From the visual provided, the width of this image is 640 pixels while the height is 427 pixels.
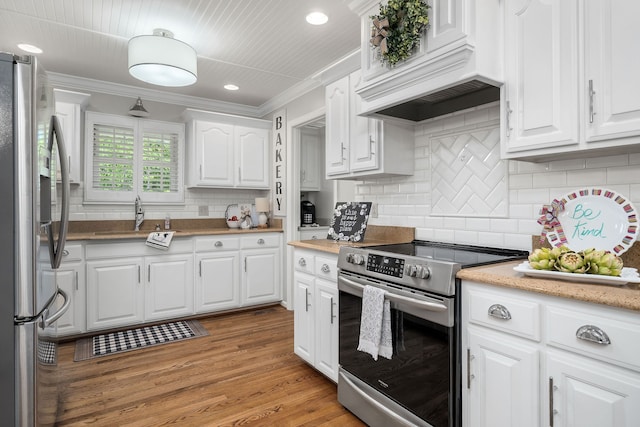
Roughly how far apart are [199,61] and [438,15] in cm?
234

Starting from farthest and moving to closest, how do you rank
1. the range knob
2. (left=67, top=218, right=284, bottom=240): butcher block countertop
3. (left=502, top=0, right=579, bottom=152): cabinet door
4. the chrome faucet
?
1. the chrome faucet
2. (left=67, top=218, right=284, bottom=240): butcher block countertop
3. the range knob
4. (left=502, top=0, right=579, bottom=152): cabinet door

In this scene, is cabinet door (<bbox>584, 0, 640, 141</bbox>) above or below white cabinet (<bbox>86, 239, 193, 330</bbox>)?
above

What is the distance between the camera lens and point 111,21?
103 inches

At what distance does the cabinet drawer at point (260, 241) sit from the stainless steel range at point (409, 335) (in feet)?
7.04

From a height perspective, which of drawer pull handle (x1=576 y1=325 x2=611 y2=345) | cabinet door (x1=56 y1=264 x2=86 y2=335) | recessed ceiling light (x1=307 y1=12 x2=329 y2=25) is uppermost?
recessed ceiling light (x1=307 y1=12 x2=329 y2=25)

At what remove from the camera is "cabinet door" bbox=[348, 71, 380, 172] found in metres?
2.50

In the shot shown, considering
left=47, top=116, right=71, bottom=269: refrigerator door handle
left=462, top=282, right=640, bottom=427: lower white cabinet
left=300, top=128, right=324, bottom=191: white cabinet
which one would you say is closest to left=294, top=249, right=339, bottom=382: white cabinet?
left=462, top=282, right=640, bottom=427: lower white cabinet

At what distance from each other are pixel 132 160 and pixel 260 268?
187 cm

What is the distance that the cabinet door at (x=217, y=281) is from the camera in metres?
3.85

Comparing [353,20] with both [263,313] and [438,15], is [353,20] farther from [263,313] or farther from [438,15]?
[263,313]

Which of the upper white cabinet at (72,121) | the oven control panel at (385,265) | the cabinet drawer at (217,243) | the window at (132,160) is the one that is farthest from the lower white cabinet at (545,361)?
the window at (132,160)

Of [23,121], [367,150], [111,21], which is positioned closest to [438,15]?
[367,150]

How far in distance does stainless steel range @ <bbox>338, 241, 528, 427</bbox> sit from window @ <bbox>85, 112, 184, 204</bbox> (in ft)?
9.56

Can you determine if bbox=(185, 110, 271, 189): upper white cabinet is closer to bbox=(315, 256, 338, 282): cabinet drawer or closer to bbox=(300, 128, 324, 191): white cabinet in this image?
bbox=(300, 128, 324, 191): white cabinet
